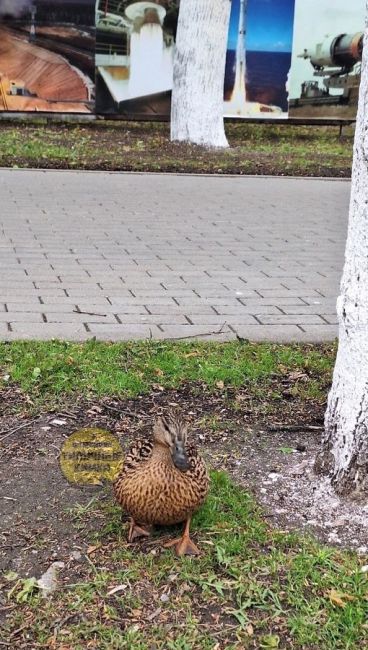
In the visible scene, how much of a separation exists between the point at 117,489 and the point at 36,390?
4.81 feet

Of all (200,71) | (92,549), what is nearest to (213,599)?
(92,549)

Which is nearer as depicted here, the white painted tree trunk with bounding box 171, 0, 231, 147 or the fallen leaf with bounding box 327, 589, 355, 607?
the fallen leaf with bounding box 327, 589, 355, 607

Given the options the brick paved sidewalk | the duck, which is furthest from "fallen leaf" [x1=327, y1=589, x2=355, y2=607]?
the brick paved sidewalk

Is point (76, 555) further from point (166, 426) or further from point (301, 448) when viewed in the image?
point (301, 448)

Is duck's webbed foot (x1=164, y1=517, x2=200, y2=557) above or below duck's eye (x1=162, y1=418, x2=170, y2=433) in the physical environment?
below

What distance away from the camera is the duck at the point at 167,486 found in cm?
332

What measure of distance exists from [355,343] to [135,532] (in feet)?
3.85

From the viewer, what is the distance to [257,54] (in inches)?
762

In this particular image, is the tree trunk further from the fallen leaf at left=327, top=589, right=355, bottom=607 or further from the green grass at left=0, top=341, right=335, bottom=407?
the green grass at left=0, top=341, right=335, bottom=407

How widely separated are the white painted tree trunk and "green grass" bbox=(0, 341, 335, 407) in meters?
11.1

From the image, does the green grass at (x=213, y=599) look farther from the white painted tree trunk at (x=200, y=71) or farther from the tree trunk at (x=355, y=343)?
the white painted tree trunk at (x=200, y=71)

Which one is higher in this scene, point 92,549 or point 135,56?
point 135,56

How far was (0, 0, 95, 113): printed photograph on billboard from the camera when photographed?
18.4m

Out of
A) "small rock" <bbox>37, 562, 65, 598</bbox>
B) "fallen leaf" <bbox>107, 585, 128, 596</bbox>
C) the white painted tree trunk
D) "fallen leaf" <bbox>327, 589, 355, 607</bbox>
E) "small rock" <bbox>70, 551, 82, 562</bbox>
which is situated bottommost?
"small rock" <bbox>37, 562, 65, 598</bbox>
